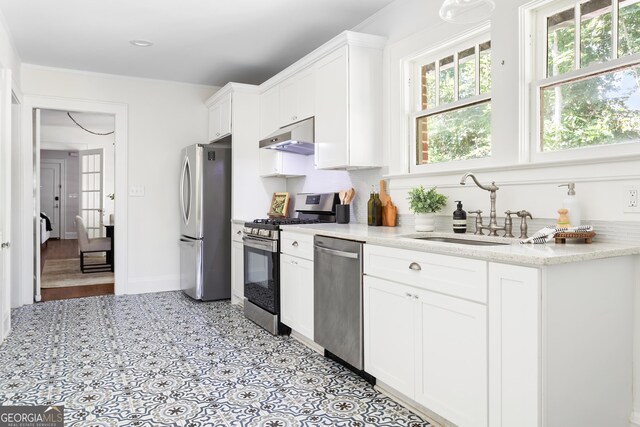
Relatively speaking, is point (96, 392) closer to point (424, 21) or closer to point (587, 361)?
point (587, 361)

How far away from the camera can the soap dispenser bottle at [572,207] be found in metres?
2.06

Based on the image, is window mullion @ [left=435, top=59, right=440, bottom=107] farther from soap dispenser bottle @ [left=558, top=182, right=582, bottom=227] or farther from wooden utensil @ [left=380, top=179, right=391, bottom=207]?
soap dispenser bottle @ [left=558, top=182, right=582, bottom=227]

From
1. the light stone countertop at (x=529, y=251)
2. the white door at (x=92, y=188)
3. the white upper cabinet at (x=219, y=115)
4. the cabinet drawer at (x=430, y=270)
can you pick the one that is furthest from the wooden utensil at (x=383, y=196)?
the white door at (x=92, y=188)

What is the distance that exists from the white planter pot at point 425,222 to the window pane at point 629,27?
1239 mm

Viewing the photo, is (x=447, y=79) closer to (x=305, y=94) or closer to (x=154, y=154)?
(x=305, y=94)

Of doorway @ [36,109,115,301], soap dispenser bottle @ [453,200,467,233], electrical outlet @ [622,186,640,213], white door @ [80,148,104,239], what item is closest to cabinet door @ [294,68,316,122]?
soap dispenser bottle @ [453,200,467,233]

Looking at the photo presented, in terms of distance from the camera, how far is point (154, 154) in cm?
538

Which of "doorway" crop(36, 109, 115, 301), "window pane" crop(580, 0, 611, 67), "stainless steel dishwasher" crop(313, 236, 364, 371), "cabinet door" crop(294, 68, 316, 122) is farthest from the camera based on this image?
"doorway" crop(36, 109, 115, 301)

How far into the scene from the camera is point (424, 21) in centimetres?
307

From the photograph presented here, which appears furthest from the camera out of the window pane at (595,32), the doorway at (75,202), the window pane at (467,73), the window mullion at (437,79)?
the doorway at (75,202)

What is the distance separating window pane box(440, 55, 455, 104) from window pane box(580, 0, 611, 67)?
870mm

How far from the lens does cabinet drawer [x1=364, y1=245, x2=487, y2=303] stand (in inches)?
71.0

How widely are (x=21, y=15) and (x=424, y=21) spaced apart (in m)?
3.06

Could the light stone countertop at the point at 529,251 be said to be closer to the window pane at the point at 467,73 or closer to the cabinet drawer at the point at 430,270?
the cabinet drawer at the point at 430,270
